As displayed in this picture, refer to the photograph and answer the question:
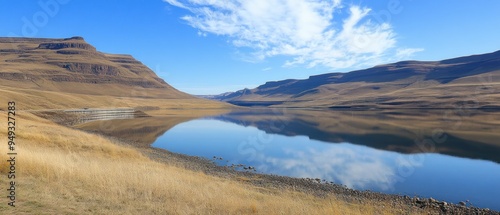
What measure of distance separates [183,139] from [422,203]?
1678 inches

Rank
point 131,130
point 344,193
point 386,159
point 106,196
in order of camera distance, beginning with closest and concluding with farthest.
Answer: point 106,196, point 344,193, point 386,159, point 131,130

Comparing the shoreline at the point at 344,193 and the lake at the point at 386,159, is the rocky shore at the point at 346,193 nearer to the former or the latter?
the shoreline at the point at 344,193

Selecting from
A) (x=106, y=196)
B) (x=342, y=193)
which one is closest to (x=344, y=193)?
(x=342, y=193)

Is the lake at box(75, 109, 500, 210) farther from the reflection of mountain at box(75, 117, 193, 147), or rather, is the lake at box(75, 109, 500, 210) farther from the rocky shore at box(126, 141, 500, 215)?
the reflection of mountain at box(75, 117, 193, 147)

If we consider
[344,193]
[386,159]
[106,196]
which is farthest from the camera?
[386,159]

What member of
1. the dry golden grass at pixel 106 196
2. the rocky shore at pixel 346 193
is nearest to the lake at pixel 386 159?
the rocky shore at pixel 346 193

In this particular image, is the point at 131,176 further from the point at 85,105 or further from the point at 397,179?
the point at 85,105

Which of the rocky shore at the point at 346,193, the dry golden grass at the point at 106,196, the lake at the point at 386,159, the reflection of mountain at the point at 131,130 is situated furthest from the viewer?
the reflection of mountain at the point at 131,130

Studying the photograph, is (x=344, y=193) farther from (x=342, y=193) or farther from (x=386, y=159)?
(x=386, y=159)

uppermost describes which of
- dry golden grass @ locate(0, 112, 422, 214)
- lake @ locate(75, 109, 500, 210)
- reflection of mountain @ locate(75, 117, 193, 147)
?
dry golden grass @ locate(0, 112, 422, 214)

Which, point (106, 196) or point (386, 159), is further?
point (386, 159)

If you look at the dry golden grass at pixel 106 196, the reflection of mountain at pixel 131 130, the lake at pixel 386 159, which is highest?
the dry golden grass at pixel 106 196

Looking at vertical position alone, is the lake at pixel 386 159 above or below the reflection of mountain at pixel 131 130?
below

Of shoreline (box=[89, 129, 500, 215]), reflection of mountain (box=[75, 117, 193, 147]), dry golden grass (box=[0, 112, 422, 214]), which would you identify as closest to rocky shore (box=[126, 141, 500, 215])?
shoreline (box=[89, 129, 500, 215])
